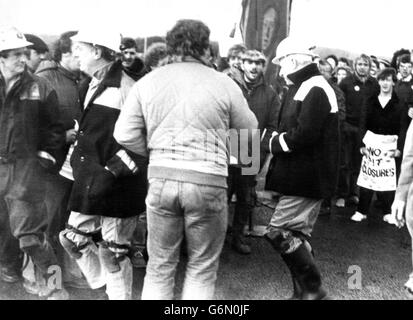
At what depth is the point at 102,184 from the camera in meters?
2.84

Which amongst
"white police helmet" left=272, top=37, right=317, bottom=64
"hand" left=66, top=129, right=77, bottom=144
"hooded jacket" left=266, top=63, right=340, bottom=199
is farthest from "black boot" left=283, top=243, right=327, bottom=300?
"hand" left=66, top=129, right=77, bottom=144

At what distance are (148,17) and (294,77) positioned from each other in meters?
0.88

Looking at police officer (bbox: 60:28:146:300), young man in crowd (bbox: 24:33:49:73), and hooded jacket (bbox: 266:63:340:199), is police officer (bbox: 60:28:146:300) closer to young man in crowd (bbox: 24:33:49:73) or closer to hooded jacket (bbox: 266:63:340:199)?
young man in crowd (bbox: 24:33:49:73)

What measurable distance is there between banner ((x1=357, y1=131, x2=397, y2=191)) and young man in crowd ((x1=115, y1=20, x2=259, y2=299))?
2.15 m

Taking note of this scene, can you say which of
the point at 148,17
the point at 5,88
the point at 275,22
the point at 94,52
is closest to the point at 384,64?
the point at 275,22

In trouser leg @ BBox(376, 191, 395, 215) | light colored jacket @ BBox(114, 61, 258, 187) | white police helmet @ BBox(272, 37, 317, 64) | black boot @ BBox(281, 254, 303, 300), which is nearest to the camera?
light colored jacket @ BBox(114, 61, 258, 187)

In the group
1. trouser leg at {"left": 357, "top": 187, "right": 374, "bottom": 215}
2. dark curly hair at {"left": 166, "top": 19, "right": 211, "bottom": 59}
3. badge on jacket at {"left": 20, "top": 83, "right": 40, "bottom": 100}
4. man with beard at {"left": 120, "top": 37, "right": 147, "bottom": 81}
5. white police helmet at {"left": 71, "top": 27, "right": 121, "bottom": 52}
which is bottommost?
trouser leg at {"left": 357, "top": 187, "right": 374, "bottom": 215}

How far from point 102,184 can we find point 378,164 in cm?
248

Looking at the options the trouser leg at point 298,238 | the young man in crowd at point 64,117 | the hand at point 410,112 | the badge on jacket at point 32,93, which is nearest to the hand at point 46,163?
the young man in crowd at point 64,117

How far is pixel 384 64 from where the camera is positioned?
5332 millimetres

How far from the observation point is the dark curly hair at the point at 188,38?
2.52 m

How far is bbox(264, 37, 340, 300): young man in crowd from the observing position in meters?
3.03

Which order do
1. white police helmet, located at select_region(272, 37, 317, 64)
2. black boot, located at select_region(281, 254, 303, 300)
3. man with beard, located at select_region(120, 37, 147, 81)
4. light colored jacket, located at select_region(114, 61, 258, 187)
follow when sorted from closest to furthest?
light colored jacket, located at select_region(114, 61, 258, 187) < white police helmet, located at select_region(272, 37, 317, 64) < black boot, located at select_region(281, 254, 303, 300) < man with beard, located at select_region(120, 37, 147, 81)

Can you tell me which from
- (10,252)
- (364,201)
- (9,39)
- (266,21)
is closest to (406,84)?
(364,201)
